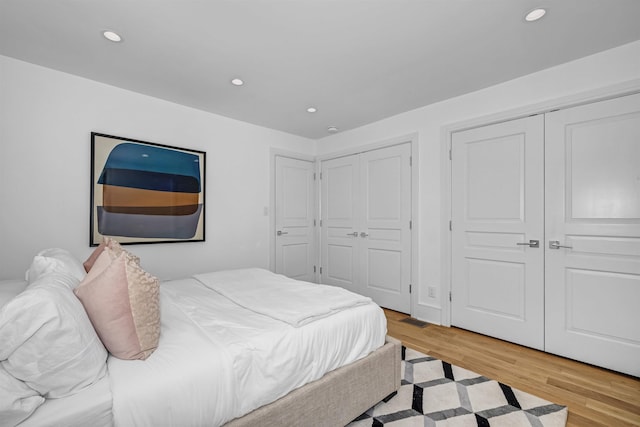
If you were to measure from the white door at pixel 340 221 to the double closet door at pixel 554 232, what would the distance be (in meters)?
1.36

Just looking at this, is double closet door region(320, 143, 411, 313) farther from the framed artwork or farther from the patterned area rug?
the framed artwork

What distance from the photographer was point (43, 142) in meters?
2.43

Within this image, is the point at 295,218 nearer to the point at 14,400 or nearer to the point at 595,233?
the point at 595,233

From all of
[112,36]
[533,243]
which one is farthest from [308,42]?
[533,243]

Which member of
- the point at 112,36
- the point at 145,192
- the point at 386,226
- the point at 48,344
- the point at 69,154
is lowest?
the point at 48,344

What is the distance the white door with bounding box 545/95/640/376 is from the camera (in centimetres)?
215

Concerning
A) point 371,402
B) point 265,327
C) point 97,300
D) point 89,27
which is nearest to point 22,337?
point 97,300

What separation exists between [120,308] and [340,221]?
333 cm

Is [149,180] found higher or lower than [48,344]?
higher

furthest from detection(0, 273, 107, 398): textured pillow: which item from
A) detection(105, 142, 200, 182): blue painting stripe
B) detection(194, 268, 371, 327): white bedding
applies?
detection(105, 142, 200, 182): blue painting stripe

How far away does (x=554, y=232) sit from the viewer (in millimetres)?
2488

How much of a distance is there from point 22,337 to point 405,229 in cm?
329

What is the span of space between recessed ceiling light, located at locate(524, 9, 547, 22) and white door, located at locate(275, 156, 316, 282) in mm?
3032

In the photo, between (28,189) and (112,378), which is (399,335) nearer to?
(112,378)
